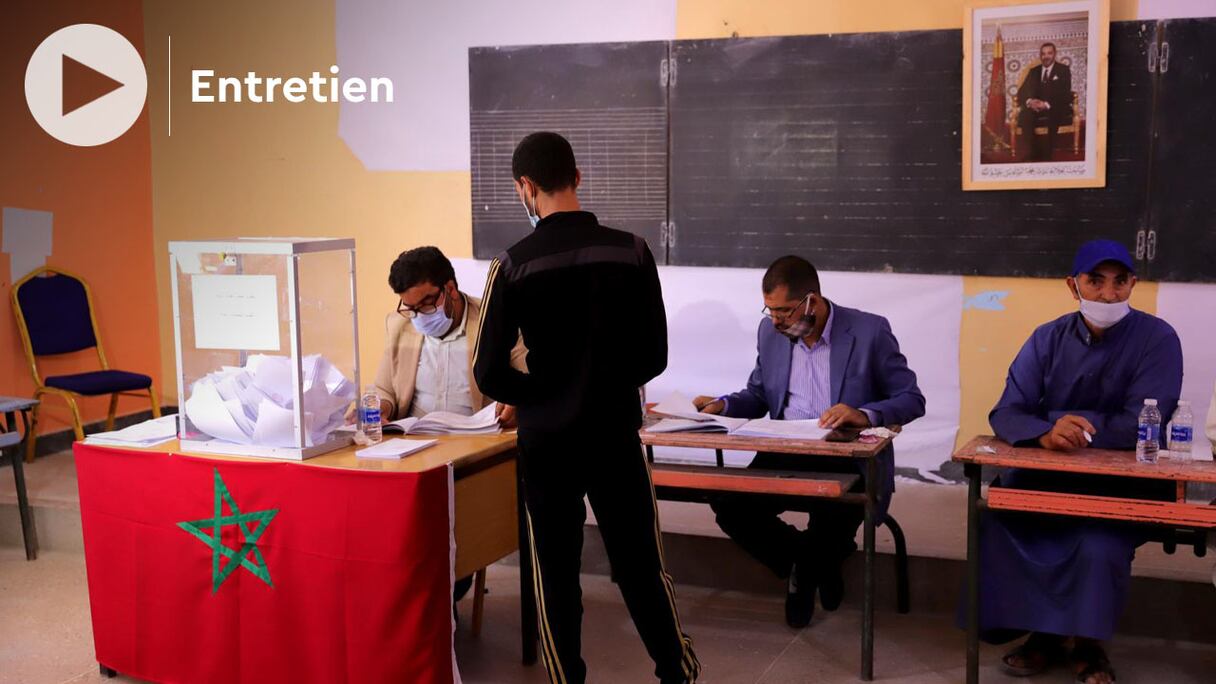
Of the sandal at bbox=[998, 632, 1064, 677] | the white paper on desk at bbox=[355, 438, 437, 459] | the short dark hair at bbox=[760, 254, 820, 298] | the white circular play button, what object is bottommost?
the sandal at bbox=[998, 632, 1064, 677]

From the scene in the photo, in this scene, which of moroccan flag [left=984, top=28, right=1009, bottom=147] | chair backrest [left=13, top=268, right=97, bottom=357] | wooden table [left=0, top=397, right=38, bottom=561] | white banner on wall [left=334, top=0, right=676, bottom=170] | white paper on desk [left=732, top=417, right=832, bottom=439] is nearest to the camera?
white paper on desk [left=732, top=417, right=832, bottom=439]

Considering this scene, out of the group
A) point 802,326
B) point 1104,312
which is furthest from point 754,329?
point 1104,312

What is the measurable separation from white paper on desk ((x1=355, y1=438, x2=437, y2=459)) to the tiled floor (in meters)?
0.71

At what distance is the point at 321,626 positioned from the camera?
123 inches

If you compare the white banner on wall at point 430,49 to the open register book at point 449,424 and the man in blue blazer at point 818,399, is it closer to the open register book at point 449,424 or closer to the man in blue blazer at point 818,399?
the man in blue blazer at point 818,399

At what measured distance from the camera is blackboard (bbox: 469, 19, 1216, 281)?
4.66 metres

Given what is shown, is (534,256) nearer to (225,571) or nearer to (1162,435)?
(225,571)

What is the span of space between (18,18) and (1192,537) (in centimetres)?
565

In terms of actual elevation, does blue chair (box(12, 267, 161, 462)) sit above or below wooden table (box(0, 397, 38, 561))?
above

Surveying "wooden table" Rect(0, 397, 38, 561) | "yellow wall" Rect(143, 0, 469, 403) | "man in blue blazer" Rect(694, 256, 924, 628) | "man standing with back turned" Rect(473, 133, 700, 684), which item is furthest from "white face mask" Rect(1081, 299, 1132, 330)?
"wooden table" Rect(0, 397, 38, 561)

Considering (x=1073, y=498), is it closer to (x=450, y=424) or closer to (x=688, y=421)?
(x=688, y=421)

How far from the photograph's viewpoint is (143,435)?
355 centimetres

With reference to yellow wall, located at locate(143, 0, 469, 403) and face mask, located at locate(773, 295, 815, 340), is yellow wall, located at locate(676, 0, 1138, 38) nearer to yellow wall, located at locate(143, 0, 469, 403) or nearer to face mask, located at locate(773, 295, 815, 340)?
yellow wall, located at locate(143, 0, 469, 403)

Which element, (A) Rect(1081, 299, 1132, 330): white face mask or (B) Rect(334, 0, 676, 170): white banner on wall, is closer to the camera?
(A) Rect(1081, 299, 1132, 330): white face mask
